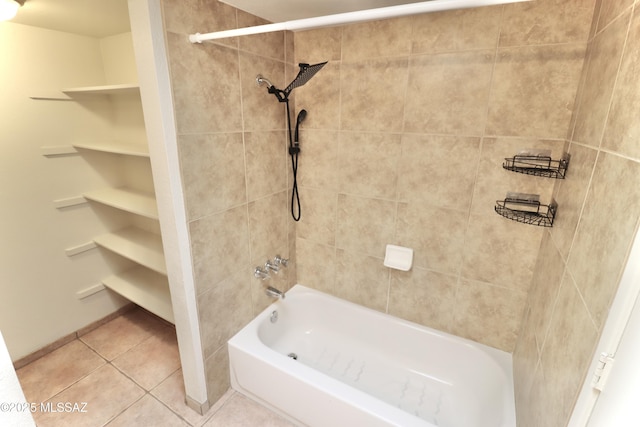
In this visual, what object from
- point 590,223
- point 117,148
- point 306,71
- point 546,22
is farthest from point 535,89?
point 117,148

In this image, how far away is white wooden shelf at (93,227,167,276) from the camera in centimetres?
196

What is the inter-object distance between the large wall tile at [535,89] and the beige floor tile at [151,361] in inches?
94.3

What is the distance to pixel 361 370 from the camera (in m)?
1.88

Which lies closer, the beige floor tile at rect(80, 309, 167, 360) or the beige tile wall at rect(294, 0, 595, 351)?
the beige tile wall at rect(294, 0, 595, 351)

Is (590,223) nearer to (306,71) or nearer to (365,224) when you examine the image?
(365,224)

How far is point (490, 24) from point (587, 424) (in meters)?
1.47

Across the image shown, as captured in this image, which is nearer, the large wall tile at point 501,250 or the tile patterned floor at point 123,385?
the large wall tile at point 501,250

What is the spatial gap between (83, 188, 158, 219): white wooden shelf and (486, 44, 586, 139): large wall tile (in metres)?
1.92

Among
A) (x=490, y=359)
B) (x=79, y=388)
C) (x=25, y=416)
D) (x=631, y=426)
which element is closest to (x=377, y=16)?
(x=631, y=426)

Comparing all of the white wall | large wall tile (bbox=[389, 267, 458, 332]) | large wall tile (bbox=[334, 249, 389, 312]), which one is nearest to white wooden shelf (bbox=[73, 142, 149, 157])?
the white wall

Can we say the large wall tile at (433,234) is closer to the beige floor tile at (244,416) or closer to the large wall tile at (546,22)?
the large wall tile at (546,22)

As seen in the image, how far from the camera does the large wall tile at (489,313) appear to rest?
157 centimetres

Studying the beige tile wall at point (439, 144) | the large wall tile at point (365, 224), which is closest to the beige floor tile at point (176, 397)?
the beige tile wall at point (439, 144)

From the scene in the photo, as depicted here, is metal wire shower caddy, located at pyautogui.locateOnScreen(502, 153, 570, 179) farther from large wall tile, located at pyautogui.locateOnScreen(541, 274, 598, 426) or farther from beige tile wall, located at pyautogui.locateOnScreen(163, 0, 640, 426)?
large wall tile, located at pyautogui.locateOnScreen(541, 274, 598, 426)
